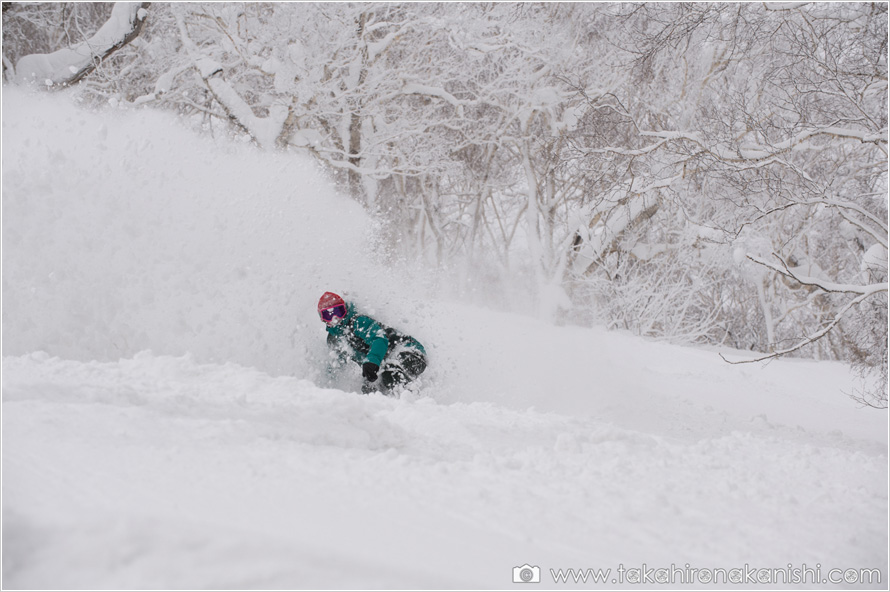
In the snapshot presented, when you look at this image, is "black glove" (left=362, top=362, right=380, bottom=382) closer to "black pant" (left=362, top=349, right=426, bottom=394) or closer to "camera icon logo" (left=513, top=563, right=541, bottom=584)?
"black pant" (left=362, top=349, right=426, bottom=394)

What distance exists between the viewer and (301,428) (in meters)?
3.16

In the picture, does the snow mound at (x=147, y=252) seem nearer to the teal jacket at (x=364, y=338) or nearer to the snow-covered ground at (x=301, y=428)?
the snow-covered ground at (x=301, y=428)

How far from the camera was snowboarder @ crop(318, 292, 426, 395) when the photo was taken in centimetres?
509

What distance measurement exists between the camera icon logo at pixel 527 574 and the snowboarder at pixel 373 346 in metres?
3.12

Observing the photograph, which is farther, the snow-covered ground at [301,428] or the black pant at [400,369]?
the black pant at [400,369]

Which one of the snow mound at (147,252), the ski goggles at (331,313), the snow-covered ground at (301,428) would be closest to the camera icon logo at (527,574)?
the snow-covered ground at (301,428)

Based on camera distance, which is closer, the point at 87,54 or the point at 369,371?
the point at 369,371

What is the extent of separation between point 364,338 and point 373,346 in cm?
14

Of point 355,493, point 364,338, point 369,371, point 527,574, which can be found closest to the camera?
point 527,574

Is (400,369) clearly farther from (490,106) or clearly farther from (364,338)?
(490,106)

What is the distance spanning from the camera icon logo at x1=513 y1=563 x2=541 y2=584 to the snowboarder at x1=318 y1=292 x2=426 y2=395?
3.12 meters

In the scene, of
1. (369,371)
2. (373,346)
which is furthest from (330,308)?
(369,371)

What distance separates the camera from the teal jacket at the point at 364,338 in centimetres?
509

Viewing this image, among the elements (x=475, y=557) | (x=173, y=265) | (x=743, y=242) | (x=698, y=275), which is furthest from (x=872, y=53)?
(x=698, y=275)
